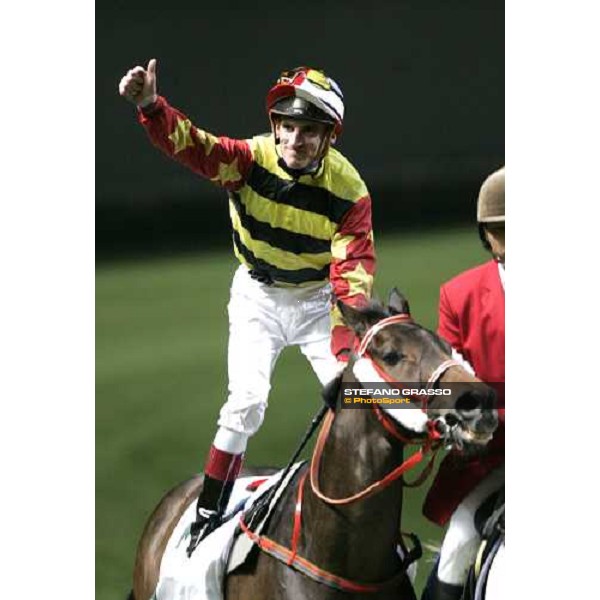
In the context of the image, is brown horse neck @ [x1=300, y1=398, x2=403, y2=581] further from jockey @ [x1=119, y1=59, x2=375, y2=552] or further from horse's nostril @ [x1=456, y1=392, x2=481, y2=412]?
jockey @ [x1=119, y1=59, x2=375, y2=552]

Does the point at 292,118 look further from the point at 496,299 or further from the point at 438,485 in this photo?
the point at 438,485

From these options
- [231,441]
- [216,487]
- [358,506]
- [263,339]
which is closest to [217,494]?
[216,487]

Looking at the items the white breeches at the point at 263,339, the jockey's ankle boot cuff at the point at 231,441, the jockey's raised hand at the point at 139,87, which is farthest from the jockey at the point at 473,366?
the jockey's raised hand at the point at 139,87

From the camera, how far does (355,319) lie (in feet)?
11.5

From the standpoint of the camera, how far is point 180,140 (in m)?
3.82

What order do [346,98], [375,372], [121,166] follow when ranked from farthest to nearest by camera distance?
1. [121,166]
2. [346,98]
3. [375,372]

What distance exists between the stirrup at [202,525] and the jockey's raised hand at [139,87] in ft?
3.92

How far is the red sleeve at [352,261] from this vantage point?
3.69m

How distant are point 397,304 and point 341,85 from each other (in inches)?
30.4

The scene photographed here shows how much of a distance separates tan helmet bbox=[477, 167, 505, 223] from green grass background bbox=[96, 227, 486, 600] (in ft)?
0.74

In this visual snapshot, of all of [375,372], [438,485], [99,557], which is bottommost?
[99,557]

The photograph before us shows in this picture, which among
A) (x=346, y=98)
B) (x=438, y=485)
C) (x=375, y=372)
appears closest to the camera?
(x=375, y=372)

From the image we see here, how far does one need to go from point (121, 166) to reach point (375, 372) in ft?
4.08
